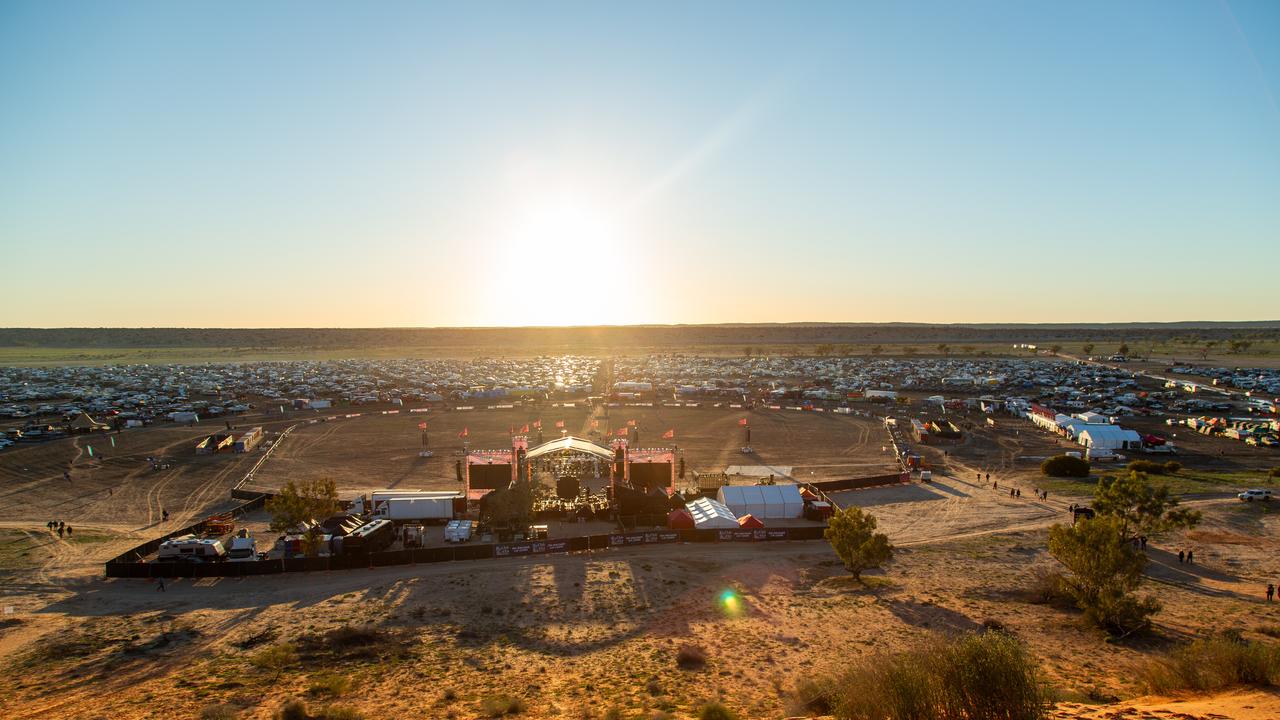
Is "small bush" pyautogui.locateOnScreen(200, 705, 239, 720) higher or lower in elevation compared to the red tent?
higher

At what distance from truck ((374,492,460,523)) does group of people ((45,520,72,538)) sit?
1429cm

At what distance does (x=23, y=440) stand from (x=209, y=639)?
50846 millimetres

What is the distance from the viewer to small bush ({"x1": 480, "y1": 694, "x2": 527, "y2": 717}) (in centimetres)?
1503

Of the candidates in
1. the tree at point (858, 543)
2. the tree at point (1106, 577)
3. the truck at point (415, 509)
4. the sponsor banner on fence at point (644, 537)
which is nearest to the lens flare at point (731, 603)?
the tree at point (858, 543)

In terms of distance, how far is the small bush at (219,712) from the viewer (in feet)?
47.8

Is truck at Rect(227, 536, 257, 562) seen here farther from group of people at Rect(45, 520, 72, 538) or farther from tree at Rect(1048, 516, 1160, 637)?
tree at Rect(1048, 516, 1160, 637)

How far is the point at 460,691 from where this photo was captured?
53.8ft

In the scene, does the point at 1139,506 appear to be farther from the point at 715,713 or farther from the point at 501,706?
the point at 501,706

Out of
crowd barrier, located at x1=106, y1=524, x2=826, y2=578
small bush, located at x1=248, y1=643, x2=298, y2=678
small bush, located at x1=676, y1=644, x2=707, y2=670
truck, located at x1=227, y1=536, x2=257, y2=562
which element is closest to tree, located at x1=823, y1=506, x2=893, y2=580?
crowd barrier, located at x1=106, y1=524, x2=826, y2=578

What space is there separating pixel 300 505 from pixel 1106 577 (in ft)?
102

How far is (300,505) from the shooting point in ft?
93.8

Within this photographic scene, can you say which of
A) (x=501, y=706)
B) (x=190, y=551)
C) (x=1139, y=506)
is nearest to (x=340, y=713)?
(x=501, y=706)

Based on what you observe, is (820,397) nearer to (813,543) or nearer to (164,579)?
(813,543)

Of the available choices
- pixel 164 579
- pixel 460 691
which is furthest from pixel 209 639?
pixel 460 691
